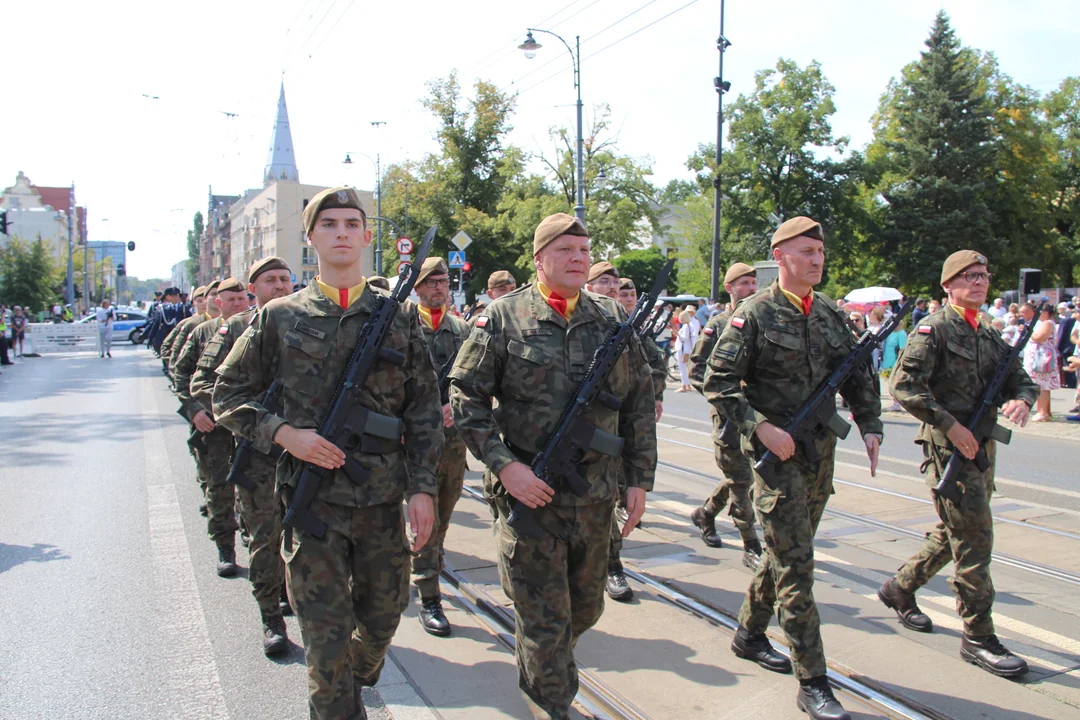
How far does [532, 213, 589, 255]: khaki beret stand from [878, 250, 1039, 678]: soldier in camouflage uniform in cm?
193

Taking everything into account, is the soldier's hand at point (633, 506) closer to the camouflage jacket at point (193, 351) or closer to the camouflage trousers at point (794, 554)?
the camouflage trousers at point (794, 554)

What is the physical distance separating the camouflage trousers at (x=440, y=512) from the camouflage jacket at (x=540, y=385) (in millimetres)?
1540

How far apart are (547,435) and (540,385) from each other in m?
0.19

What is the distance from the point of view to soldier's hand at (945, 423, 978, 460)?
13.3 feet

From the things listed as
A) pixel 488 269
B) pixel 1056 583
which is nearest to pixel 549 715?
pixel 1056 583

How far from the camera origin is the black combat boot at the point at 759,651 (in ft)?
13.1

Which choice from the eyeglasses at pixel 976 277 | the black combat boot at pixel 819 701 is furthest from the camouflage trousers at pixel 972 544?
the black combat boot at pixel 819 701

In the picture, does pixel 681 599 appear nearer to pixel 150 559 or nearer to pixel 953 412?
pixel 953 412

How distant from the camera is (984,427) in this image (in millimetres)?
4199

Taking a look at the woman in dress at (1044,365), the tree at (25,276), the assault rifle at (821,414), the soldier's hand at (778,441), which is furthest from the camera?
the tree at (25,276)

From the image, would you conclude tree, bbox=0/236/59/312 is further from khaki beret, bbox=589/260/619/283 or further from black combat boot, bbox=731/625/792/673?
black combat boot, bbox=731/625/792/673

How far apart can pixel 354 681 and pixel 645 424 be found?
57.2 inches

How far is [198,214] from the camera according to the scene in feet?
543

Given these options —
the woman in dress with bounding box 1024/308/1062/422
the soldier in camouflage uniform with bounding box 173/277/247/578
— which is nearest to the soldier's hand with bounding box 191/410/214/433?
the soldier in camouflage uniform with bounding box 173/277/247/578
